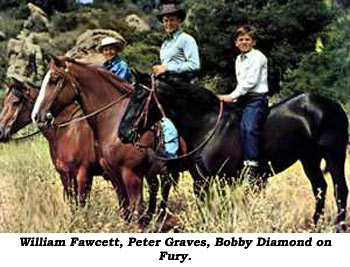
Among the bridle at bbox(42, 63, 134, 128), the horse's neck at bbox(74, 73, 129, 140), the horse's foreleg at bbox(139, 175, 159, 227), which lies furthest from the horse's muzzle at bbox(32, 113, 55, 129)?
the horse's foreleg at bbox(139, 175, 159, 227)

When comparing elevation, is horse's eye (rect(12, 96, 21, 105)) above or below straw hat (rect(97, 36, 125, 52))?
below

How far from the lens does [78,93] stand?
19.6 ft

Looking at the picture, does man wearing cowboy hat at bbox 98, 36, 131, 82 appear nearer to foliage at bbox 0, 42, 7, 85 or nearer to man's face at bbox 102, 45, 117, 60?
man's face at bbox 102, 45, 117, 60

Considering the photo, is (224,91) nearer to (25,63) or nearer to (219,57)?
(219,57)

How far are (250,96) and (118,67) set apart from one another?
1.60 meters

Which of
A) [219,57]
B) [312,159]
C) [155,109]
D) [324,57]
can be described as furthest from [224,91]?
[155,109]

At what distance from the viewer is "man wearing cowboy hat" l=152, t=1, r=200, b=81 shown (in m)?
5.96

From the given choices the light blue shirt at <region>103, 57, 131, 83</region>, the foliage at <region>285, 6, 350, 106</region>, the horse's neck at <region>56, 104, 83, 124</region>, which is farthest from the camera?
the foliage at <region>285, 6, 350, 106</region>

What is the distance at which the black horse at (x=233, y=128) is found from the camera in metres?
5.55

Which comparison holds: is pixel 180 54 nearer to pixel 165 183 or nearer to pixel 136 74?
pixel 136 74

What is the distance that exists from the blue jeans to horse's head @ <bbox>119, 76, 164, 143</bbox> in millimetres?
779

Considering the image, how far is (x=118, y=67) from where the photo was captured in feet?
21.8

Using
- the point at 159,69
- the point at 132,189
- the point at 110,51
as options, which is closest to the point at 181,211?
the point at 132,189
